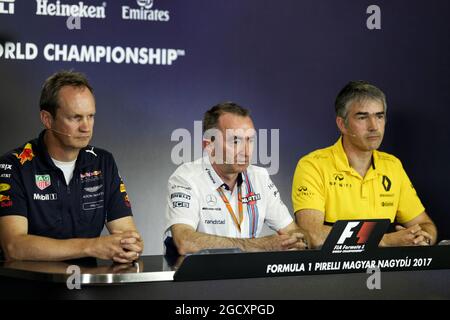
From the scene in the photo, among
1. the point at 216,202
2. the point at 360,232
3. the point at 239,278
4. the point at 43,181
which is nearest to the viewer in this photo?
the point at 239,278

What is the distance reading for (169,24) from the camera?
404 cm

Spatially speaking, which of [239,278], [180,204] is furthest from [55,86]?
[239,278]

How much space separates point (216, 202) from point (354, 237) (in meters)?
1.04

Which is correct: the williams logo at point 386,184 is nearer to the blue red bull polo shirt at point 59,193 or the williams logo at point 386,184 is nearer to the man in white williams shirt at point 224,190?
the man in white williams shirt at point 224,190

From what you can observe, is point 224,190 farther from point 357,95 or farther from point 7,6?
point 7,6

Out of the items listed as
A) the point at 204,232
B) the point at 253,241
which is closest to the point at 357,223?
the point at 253,241

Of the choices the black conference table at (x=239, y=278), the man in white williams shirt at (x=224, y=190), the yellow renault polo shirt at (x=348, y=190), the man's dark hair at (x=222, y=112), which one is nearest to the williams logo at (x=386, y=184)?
the yellow renault polo shirt at (x=348, y=190)

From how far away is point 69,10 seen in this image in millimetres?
3846

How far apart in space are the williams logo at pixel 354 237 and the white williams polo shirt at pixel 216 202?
0.94 m

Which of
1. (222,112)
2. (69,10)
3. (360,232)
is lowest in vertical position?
(360,232)

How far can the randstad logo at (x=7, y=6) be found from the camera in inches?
147

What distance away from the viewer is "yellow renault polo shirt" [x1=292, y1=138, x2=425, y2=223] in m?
3.50
